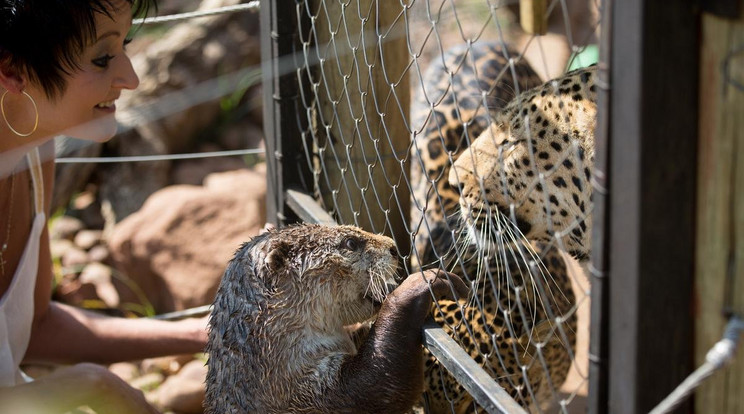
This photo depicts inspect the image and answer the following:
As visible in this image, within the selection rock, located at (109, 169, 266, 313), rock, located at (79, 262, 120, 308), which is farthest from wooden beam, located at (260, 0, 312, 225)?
rock, located at (79, 262, 120, 308)

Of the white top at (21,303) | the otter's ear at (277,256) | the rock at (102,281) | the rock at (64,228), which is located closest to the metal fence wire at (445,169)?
the otter's ear at (277,256)

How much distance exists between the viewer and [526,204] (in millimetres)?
3191

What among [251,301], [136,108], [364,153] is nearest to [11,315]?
[251,301]

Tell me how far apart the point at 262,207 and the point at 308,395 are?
3.29 meters

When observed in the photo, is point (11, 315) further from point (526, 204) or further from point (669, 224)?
point (669, 224)

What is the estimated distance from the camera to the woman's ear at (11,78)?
3158 millimetres

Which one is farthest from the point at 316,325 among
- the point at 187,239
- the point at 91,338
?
the point at 187,239

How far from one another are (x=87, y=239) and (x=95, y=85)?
3731 millimetres

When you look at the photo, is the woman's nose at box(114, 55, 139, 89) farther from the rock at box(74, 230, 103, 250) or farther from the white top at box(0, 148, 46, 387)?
the rock at box(74, 230, 103, 250)

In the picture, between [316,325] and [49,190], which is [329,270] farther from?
[49,190]

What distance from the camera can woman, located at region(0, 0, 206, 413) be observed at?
3.11m

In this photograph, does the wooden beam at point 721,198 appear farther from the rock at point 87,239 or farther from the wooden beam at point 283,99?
the rock at point 87,239

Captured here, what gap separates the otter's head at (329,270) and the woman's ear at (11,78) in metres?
0.96

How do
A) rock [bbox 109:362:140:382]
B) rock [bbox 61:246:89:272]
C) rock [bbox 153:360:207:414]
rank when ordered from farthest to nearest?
rock [bbox 61:246:89:272]
rock [bbox 109:362:140:382]
rock [bbox 153:360:207:414]
